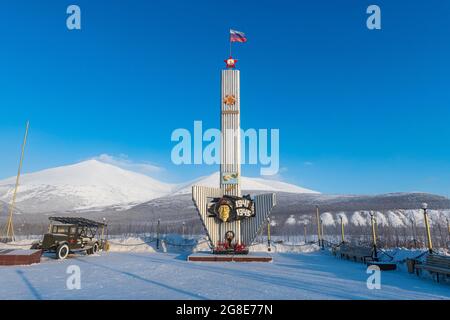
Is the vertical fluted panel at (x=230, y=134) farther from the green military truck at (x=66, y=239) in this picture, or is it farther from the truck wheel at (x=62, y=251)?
the truck wheel at (x=62, y=251)

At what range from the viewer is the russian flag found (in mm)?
23906

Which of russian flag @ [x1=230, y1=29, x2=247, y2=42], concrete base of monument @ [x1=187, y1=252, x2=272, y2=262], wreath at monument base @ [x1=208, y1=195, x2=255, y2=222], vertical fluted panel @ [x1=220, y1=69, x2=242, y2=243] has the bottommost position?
concrete base of monument @ [x1=187, y1=252, x2=272, y2=262]

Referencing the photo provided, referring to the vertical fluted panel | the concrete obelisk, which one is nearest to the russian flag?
the vertical fluted panel

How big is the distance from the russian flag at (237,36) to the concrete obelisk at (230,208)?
7928mm

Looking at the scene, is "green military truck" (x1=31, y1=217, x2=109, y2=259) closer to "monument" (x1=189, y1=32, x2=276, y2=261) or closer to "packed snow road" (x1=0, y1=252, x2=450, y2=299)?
"packed snow road" (x1=0, y1=252, x2=450, y2=299)

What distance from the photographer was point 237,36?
24.0m

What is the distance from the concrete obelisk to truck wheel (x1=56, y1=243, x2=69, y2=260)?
27.5ft

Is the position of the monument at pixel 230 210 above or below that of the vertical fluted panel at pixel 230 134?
below

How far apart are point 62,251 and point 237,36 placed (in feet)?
63.7

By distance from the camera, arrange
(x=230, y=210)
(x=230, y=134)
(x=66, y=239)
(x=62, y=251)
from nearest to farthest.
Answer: (x=62, y=251)
(x=66, y=239)
(x=230, y=210)
(x=230, y=134)

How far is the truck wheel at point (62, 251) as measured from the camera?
1794 centimetres

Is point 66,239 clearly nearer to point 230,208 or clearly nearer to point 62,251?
point 62,251

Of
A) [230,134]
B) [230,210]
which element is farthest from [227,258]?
[230,134]

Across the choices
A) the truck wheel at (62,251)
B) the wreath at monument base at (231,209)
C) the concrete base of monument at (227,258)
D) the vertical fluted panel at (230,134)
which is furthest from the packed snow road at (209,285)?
the vertical fluted panel at (230,134)
